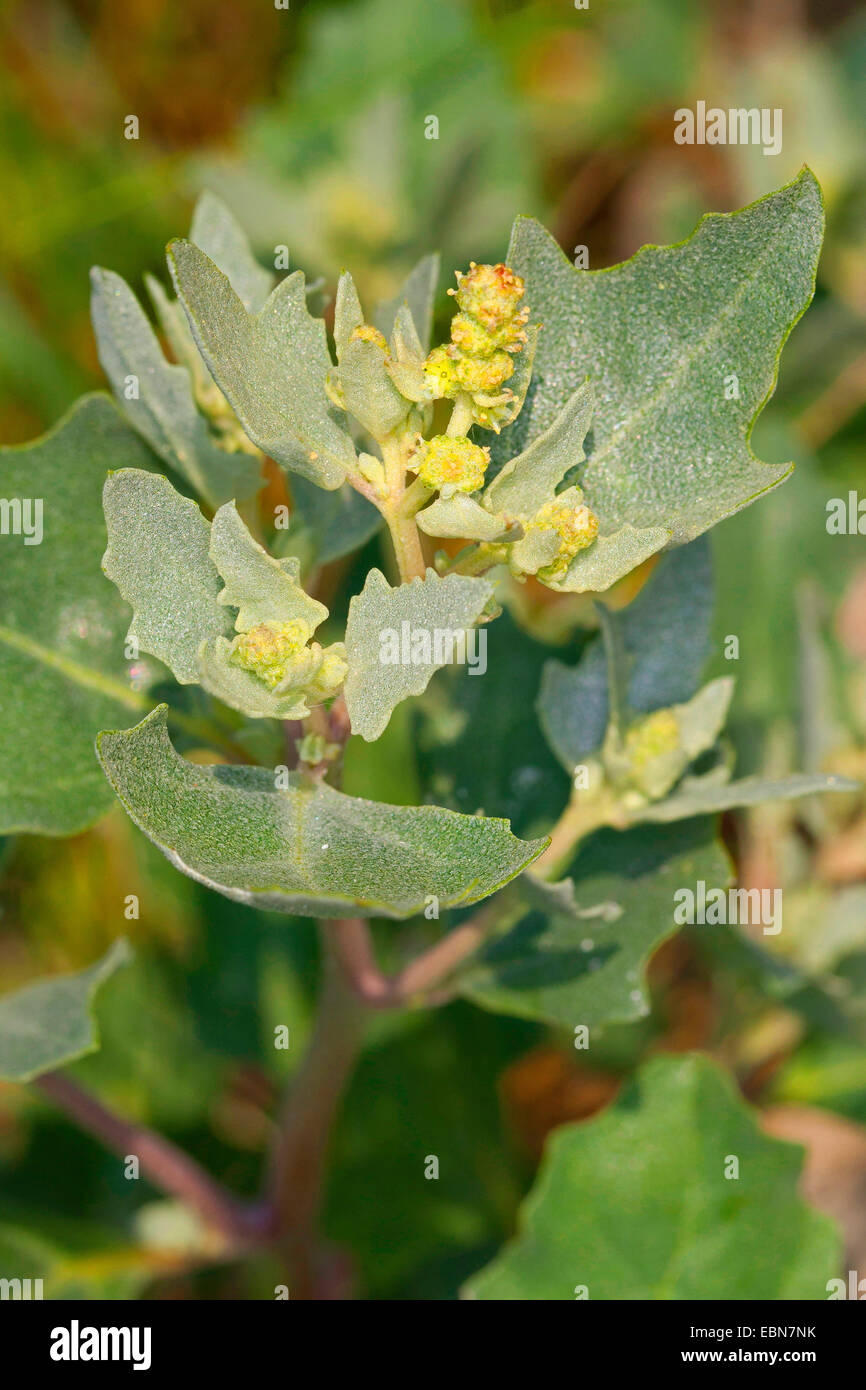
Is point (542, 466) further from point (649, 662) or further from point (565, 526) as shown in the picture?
point (649, 662)

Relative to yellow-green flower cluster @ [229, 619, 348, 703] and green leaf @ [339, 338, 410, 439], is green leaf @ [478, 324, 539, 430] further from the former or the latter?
yellow-green flower cluster @ [229, 619, 348, 703]

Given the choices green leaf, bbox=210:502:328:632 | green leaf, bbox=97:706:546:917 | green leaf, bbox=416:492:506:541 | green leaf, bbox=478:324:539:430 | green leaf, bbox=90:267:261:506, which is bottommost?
green leaf, bbox=97:706:546:917

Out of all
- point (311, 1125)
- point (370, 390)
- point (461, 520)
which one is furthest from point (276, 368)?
point (311, 1125)

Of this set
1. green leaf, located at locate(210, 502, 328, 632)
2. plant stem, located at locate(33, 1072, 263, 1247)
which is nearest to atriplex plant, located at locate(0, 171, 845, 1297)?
green leaf, located at locate(210, 502, 328, 632)

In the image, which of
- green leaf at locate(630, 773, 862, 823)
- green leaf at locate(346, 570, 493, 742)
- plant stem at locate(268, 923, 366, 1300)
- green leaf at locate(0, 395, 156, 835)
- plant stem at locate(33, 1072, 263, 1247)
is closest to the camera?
green leaf at locate(346, 570, 493, 742)

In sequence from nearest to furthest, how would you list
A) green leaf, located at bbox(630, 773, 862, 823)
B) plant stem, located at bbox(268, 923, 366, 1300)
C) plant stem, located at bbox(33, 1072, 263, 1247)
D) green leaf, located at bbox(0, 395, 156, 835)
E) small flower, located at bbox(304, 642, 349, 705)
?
small flower, located at bbox(304, 642, 349, 705), green leaf, located at bbox(630, 773, 862, 823), green leaf, located at bbox(0, 395, 156, 835), plant stem, located at bbox(268, 923, 366, 1300), plant stem, located at bbox(33, 1072, 263, 1247)
